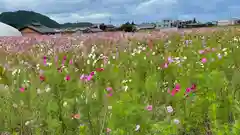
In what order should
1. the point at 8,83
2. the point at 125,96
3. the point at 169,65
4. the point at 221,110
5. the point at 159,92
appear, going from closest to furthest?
the point at 125,96 < the point at 221,110 < the point at 159,92 < the point at 8,83 < the point at 169,65

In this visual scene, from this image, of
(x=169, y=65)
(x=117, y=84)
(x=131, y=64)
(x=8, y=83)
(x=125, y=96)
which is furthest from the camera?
(x=131, y=64)

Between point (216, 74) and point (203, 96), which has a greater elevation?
point (216, 74)

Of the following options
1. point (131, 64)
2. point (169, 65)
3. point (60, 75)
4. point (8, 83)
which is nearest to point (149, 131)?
point (60, 75)

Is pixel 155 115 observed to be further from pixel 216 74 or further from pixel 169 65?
pixel 169 65

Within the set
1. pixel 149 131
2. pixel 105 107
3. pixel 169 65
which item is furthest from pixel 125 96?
pixel 169 65

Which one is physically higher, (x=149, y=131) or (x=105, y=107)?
(x=105, y=107)

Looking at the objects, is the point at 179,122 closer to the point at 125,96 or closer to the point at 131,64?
the point at 125,96

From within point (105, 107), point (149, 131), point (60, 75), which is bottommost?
point (149, 131)

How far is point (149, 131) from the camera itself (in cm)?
345

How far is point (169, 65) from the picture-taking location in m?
4.87

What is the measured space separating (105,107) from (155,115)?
65 cm

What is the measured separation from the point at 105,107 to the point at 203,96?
3.96 feet

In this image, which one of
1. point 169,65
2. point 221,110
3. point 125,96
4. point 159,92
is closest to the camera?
point 125,96

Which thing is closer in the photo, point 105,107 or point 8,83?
point 105,107
